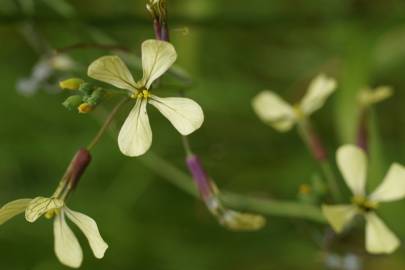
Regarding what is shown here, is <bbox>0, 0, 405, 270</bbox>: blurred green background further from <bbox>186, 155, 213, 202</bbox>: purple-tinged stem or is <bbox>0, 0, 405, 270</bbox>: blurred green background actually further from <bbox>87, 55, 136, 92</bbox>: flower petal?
<bbox>87, 55, 136, 92</bbox>: flower petal

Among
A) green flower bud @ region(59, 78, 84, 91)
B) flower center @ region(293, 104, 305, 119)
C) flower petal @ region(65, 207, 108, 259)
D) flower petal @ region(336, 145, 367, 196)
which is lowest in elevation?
flower petal @ region(65, 207, 108, 259)

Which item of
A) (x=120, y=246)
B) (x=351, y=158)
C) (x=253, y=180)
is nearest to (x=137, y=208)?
(x=120, y=246)

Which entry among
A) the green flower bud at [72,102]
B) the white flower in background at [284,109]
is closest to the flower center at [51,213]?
the green flower bud at [72,102]

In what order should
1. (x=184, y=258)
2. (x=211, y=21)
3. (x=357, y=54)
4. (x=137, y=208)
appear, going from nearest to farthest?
(x=211, y=21)
(x=357, y=54)
(x=184, y=258)
(x=137, y=208)

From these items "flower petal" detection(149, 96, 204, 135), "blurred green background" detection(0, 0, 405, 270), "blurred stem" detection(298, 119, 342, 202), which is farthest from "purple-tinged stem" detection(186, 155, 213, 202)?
"blurred green background" detection(0, 0, 405, 270)

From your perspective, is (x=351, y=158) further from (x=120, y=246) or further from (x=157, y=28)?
(x=120, y=246)

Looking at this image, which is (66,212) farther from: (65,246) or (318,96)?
(318,96)

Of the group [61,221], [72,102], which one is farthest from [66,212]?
[72,102]
